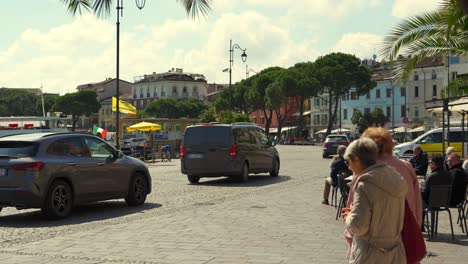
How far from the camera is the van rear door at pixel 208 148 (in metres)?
21.5

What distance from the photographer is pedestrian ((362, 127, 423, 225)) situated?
5.37 m

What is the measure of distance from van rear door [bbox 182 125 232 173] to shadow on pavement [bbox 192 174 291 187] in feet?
2.08

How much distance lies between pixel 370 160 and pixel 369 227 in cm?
45

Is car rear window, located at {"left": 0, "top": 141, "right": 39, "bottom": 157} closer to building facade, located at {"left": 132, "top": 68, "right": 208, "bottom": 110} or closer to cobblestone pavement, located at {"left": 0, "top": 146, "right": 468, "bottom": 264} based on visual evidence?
cobblestone pavement, located at {"left": 0, "top": 146, "right": 468, "bottom": 264}

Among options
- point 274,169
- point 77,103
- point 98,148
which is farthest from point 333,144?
point 77,103

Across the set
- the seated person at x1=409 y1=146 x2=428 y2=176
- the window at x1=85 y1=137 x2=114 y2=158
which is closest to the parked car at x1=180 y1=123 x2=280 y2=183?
the seated person at x1=409 y1=146 x2=428 y2=176

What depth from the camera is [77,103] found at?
475ft

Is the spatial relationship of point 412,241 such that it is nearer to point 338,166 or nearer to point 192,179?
point 338,166

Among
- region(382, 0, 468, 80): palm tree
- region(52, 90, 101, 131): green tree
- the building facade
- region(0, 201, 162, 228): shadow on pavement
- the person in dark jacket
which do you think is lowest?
region(0, 201, 162, 228): shadow on pavement

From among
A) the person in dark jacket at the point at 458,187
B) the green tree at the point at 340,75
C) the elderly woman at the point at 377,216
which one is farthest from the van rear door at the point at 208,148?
the green tree at the point at 340,75

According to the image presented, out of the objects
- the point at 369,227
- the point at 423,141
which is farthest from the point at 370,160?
the point at 423,141

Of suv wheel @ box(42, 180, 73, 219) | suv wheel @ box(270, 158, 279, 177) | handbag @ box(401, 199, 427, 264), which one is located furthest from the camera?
suv wheel @ box(270, 158, 279, 177)

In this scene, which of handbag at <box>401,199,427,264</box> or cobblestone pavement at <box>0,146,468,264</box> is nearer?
handbag at <box>401,199,427,264</box>

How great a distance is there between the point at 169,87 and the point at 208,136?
153 m
